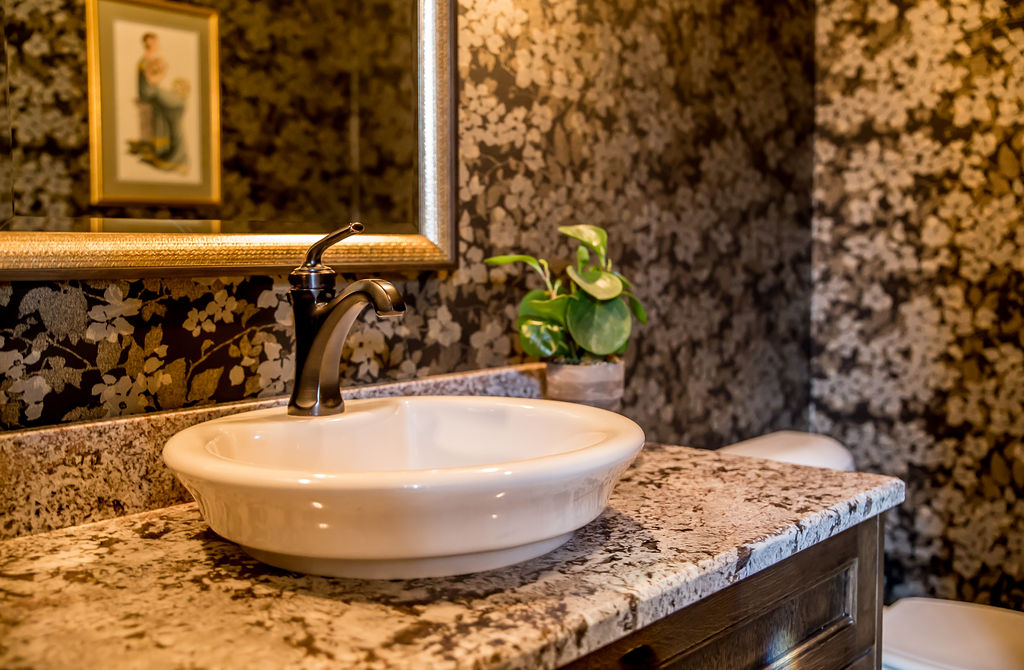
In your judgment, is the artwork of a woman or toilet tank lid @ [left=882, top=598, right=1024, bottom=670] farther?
toilet tank lid @ [left=882, top=598, right=1024, bottom=670]

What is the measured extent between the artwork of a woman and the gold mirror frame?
0.10 meters

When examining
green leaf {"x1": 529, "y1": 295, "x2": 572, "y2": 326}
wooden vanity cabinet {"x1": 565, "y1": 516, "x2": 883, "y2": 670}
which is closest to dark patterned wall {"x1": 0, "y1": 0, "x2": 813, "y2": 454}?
green leaf {"x1": 529, "y1": 295, "x2": 572, "y2": 326}

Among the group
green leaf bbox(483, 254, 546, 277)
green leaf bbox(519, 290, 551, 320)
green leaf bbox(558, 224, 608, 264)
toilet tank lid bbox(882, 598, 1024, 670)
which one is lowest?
toilet tank lid bbox(882, 598, 1024, 670)

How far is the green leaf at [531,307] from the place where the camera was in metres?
1.31

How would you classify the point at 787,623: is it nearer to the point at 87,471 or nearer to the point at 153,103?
the point at 87,471

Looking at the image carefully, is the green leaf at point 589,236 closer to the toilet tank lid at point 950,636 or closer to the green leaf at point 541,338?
the green leaf at point 541,338

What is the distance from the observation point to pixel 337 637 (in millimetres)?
635

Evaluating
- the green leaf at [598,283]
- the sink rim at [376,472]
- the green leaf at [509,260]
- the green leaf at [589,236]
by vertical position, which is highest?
the green leaf at [589,236]

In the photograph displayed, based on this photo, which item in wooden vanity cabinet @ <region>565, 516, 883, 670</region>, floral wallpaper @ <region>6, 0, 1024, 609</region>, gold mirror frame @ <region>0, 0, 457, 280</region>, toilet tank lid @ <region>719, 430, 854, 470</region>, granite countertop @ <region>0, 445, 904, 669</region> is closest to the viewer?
granite countertop @ <region>0, 445, 904, 669</region>

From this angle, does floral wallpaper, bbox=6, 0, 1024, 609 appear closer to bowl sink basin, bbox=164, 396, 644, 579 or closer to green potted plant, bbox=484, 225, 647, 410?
green potted plant, bbox=484, 225, 647, 410

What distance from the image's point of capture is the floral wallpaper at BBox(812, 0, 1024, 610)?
6.00 ft

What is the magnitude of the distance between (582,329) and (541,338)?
2.8 inches

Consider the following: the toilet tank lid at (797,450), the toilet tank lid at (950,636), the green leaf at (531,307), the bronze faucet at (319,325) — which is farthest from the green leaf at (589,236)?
the toilet tank lid at (950,636)

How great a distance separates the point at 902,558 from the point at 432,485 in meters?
1.71
